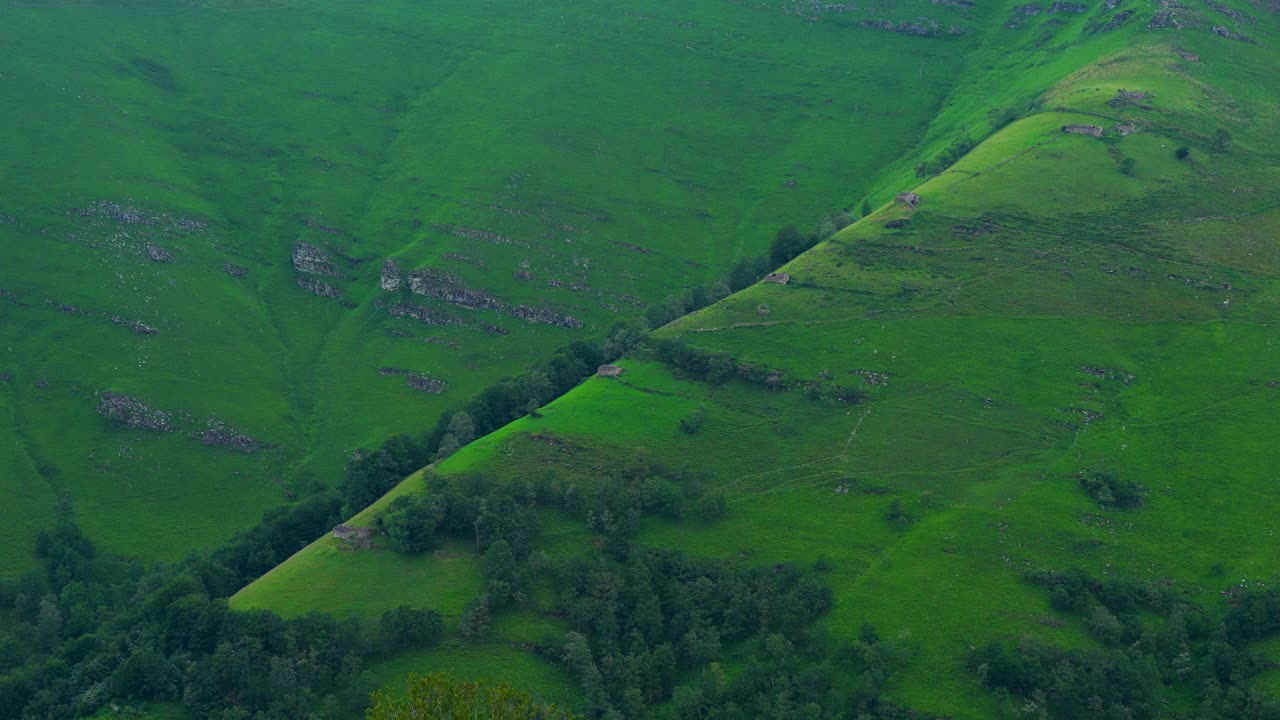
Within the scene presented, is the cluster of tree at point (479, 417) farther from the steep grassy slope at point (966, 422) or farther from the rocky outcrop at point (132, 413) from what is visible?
the rocky outcrop at point (132, 413)

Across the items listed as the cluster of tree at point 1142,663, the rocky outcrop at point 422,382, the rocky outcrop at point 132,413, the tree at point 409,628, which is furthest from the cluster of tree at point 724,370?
the rocky outcrop at point 132,413

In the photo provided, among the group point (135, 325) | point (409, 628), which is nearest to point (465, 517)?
point (409, 628)

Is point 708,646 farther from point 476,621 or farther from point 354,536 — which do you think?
point 354,536

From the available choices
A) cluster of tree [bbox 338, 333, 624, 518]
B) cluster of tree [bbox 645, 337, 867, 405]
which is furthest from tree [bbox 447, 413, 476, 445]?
cluster of tree [bbox 645, 337, 867, 405]

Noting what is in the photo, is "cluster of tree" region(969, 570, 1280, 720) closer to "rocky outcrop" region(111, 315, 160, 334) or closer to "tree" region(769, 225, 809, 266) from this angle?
"tree" region(769, 225, 809, 266)

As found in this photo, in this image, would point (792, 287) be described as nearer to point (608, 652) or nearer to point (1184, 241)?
point (1184, 241)

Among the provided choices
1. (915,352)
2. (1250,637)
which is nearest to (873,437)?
(915,352)
